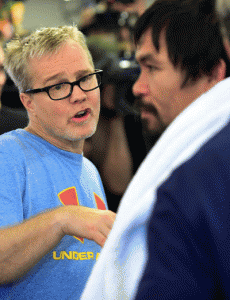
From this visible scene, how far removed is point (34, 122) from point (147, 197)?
38.6 inches

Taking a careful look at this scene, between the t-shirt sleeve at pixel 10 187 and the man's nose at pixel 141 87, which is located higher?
the man's nose at pixel 141 87

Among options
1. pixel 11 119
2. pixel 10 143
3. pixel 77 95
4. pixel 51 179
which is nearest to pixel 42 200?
pixel 51 179

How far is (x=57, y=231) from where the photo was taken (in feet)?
2.81

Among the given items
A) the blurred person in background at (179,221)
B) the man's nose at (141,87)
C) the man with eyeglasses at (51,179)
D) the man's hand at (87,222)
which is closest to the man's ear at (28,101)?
the man with eyeglasses at (51,179)

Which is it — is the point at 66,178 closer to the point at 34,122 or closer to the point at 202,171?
the point at 34,122

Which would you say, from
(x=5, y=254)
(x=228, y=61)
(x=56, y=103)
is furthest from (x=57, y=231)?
(x=228, y=61)

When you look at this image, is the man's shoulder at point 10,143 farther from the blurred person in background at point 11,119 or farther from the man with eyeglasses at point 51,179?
the blurred person in background at point 11,119

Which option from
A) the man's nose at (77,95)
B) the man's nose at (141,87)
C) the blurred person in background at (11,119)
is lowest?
the blurred person in background at (11,119)

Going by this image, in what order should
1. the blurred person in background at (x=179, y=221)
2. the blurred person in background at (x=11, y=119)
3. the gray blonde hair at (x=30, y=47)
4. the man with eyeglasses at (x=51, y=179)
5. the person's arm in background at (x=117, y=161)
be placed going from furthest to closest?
the person's arm in background at (x=117, y=161) → the blurred person in background at (x=11, y=119) → the gray blonde hair at (x=30, y=47) → the man with eyeglasses at (x=51, y=179) → the blurred person in background at (x=179, y=221)

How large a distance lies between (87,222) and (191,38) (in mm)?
742

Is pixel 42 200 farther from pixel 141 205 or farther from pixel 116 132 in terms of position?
pixel 116 132

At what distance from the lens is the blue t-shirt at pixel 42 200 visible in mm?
969

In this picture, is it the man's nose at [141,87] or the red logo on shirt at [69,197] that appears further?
the man's nose at [141,87]

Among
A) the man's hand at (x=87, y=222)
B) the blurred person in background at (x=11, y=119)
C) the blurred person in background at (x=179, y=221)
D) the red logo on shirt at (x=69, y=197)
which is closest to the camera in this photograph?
the blurred person in background at (x=179, y=221)
